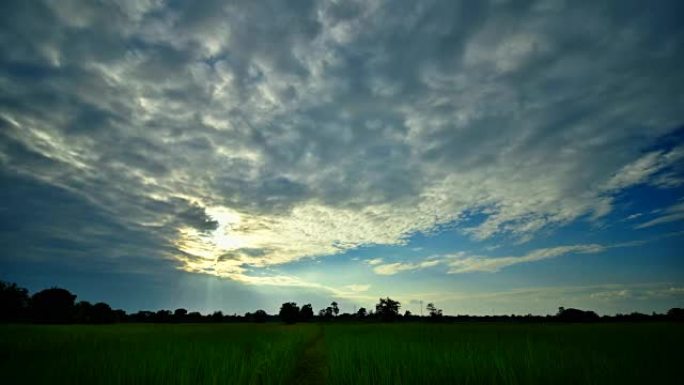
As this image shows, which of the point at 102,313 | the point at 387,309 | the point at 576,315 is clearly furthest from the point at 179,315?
the point at 576,315

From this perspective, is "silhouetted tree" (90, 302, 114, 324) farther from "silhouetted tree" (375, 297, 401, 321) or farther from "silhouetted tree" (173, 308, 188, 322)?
"silhouetted tree" (375, 297, 401, 321)

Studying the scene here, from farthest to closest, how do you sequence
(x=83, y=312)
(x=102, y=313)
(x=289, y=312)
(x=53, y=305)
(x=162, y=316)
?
1. (x=289, y=312)
2. (x=162, y=316)
3. (x=102, y=313)
4. (x=53, y=305)
5. (x=83, y=312)

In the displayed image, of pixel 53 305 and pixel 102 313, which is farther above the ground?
pixel 53 305

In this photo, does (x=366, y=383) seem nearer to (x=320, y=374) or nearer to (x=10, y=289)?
(x=320, y=374)

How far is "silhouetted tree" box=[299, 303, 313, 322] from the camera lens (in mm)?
121869

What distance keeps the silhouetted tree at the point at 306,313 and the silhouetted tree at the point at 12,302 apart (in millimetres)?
74600

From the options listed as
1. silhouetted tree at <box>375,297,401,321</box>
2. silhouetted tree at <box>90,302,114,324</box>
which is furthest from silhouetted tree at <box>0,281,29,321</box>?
silhouetted tree at <box>375,297,401,321</box>

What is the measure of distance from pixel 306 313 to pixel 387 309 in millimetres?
29652

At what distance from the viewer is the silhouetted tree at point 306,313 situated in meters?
122

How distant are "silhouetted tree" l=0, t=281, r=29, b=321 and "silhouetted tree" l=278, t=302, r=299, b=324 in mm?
67804

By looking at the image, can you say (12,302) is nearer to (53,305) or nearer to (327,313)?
(53,305)

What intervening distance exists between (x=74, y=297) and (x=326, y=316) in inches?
3490

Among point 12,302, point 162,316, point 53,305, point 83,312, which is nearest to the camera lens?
point 12,302

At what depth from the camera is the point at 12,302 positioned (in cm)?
6631
